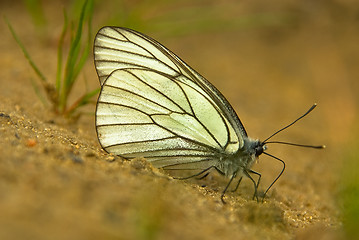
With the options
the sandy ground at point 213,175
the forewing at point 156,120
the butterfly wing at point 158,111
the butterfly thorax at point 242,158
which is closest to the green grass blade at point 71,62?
the sandy ground at point 213,175

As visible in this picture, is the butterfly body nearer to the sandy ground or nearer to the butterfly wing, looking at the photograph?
the butterfly wing

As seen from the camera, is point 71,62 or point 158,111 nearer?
point 158,111

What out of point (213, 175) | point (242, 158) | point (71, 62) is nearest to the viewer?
point (242, 158)

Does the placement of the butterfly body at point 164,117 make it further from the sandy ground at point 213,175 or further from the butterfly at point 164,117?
the sandy ground at point 213,175

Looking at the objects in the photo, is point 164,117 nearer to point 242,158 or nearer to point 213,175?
point 242,158

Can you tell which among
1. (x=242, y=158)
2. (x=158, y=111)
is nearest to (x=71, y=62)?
(x=158, y=111)

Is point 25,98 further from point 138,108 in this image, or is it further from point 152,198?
point 152,198

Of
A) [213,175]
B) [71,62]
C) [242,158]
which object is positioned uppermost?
[71,62]
